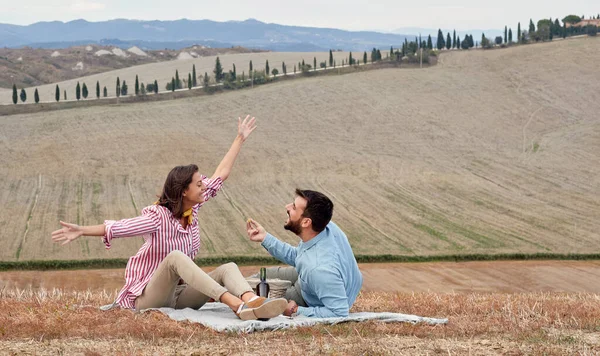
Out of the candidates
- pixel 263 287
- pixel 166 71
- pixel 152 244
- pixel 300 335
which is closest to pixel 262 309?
pixel 300 335

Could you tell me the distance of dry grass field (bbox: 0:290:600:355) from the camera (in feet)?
25.3

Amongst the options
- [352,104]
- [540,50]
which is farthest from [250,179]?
[540,50]

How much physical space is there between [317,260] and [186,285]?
156 centimetres

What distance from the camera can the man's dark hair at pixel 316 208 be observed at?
31.9ft

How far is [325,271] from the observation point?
9617mm

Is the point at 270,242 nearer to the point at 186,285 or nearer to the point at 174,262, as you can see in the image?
the point at 186,285

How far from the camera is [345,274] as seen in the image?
9883mm

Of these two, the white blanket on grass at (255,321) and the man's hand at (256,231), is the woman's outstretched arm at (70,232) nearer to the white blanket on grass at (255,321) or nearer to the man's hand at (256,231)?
the white blanket on grass at (255,321)

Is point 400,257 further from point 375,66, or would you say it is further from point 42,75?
point 42,75

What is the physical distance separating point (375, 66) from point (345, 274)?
280 feet

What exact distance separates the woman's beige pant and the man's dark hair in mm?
1017

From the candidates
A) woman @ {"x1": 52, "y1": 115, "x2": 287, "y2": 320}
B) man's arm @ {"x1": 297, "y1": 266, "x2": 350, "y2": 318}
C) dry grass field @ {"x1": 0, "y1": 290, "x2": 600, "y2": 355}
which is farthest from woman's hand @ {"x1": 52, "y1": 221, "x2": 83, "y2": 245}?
man's arm @ {"x1": 297, "y1": 266, "x2": 350, "y2": 318}

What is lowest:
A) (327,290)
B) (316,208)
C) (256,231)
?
(327,290)

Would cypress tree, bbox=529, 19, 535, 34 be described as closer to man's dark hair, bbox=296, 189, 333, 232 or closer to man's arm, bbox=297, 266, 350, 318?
man's dark hair, bbox=296, 189, 333, 232
